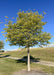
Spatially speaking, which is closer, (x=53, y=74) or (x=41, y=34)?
(x=53, y=74)

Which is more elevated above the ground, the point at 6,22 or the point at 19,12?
the point at 19,12

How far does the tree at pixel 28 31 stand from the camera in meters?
9.96

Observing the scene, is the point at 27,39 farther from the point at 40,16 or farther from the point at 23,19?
the point at 40,16

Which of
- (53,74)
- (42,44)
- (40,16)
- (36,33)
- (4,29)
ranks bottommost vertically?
(53,74)

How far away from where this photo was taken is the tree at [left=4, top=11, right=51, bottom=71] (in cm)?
996

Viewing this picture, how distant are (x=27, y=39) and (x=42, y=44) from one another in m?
2.39

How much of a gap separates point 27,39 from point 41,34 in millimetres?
2046

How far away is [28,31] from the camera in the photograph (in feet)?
33.0

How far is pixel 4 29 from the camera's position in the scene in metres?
11.3

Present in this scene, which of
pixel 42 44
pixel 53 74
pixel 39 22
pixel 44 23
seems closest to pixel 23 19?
pixel 39 22

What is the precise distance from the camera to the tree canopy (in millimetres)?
9961

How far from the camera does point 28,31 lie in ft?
33.0

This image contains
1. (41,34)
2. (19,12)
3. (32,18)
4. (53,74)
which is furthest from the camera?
(19,12)

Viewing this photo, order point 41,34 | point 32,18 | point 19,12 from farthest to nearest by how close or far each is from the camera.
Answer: point 19,12 → point 41,34 → point 32,18
